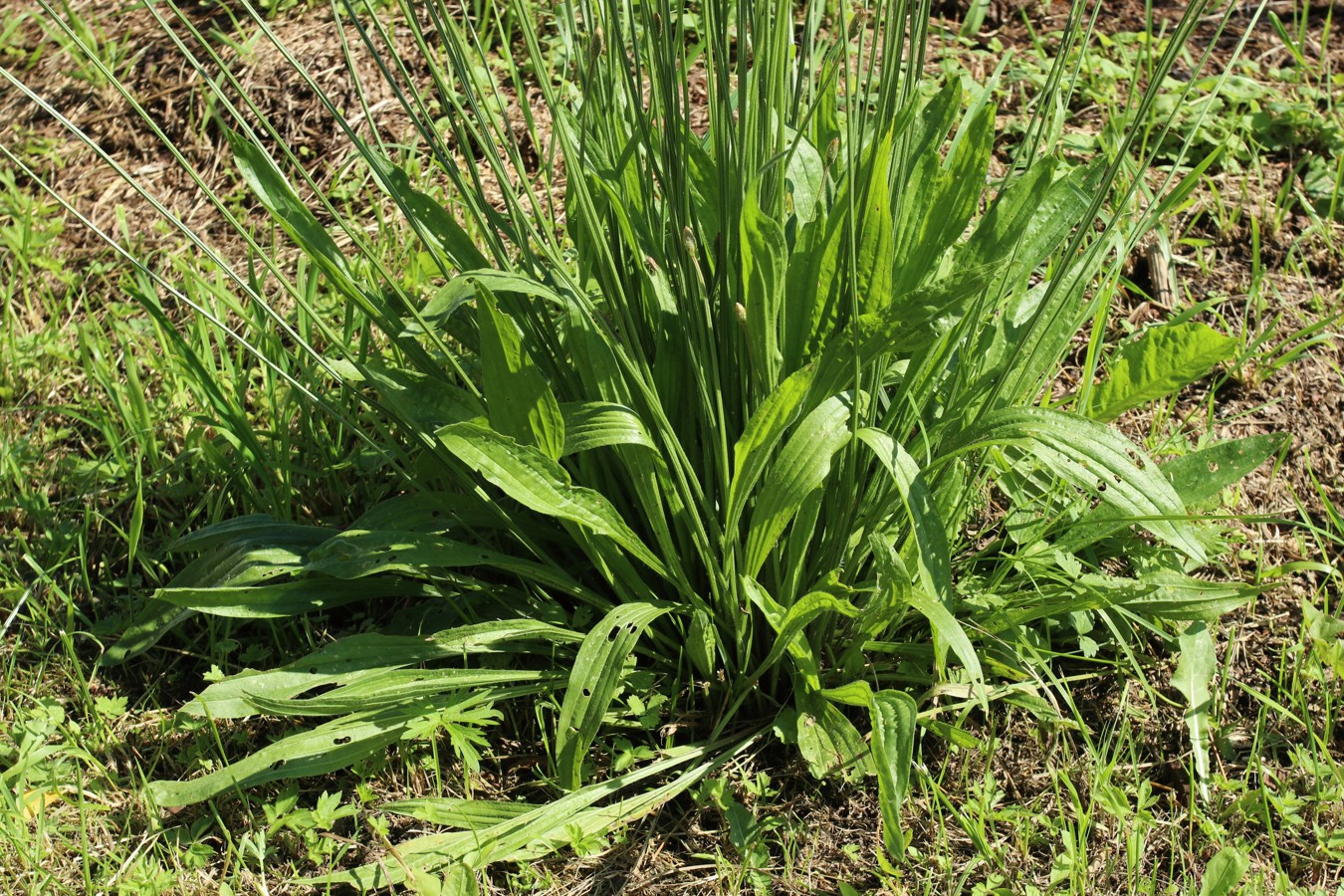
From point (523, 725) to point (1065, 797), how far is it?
0.75m

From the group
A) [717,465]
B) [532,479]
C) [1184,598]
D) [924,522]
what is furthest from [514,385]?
[1184,598]

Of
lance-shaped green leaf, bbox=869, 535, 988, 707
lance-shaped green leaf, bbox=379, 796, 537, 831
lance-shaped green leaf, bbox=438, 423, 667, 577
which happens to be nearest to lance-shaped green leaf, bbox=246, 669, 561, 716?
lance-shaped green leaf, bbox=379, 796, 537, 831

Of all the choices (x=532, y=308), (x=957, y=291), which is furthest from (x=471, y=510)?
(x=957, y=291)

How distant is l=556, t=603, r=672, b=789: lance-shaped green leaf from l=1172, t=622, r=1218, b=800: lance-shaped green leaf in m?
0.77

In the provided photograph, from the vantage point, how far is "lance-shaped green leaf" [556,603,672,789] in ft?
4.51

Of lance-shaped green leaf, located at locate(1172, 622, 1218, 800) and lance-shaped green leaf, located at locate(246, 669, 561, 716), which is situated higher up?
lance-shaped green leaf, located at locate(246, 669, 561, 716)

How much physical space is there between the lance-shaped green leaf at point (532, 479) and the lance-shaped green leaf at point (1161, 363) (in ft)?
2.22

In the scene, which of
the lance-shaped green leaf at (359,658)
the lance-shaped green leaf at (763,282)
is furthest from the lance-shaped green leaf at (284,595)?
the lance-shaped green leaf at (763,282)

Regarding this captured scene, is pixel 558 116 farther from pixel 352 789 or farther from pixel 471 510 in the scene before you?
pixel 352 789

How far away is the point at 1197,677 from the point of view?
5.30 ft

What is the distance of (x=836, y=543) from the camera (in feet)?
5.00

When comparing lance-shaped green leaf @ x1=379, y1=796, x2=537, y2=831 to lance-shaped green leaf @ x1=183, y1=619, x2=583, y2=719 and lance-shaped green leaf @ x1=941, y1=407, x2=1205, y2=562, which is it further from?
lance-shaped green leaf @ x1=941, y1=407, x2=1205, y2=562

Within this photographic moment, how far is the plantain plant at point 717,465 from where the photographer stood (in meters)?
1.34

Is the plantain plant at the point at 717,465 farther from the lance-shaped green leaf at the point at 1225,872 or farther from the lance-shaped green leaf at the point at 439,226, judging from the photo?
the lance-shaped green leaf at the point at 1225,872
